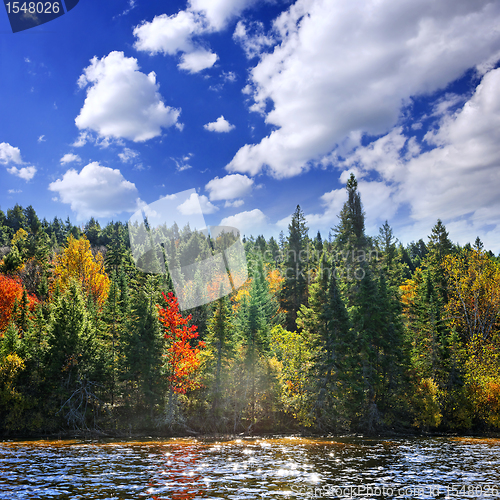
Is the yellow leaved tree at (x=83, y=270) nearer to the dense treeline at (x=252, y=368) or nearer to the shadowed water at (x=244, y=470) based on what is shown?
the dense treeline at (x=252, y=368)

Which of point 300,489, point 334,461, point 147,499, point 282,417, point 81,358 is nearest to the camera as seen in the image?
point 147,499

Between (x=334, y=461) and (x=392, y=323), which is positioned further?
(x=392, y=323)

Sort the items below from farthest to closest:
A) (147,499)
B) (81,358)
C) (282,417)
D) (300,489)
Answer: (282,417) < (81,358) < (300,489) < (147,499)

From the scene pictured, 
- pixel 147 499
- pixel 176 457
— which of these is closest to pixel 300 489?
pixel 147 499

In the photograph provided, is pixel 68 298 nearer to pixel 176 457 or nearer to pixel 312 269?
pixel 176 457

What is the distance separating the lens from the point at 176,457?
24.9 meters

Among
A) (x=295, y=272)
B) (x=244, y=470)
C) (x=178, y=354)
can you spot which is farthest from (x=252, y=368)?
(x=295, y=272)

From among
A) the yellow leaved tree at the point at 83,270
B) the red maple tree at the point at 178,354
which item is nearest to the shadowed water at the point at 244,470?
the red maple tree at the point at 178,354

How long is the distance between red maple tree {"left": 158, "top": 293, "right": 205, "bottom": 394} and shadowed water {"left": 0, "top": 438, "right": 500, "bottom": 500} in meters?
8.56

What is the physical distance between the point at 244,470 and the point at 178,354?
2239 centimetres

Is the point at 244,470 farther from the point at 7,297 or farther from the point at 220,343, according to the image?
the point at 7,297

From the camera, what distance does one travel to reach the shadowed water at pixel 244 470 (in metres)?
16.6

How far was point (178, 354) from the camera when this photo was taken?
41906 mm

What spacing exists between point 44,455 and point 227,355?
19.1m
